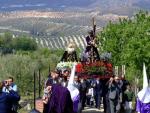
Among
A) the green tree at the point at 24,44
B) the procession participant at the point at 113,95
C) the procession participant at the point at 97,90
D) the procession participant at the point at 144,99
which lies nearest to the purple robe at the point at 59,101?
the procession participant at the point at 144,99

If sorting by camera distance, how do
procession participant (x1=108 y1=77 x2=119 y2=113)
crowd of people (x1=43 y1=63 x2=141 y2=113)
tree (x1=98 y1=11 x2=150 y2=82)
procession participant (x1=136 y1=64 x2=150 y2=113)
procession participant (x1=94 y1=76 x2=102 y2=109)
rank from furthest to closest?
tree (x1=98 y1=11 x2=150 y2=82) < procession participant (x1=94 y1=76 x2=102 y2=109) < procession participant (x1=108 y1=77 x2=119 y2=113) < procession participant (x1=136 y1=64 x2=150 y2=113) < crowd of people (x1=43 y1=63 x2=141 y2=113)

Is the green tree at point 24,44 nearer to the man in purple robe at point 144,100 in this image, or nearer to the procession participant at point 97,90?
the procession participant at point 97,90

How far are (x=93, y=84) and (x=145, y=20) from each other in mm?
33280

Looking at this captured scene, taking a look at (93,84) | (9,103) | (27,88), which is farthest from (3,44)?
(9,103)

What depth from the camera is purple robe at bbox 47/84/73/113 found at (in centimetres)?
1466

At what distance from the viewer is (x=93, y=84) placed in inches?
1011

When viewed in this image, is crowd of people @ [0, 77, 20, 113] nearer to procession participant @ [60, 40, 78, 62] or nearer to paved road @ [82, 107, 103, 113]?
procession participant @ [60, 40, 78, 62]

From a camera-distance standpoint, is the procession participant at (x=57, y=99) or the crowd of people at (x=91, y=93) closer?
the procession participant at (x=57, y=99)

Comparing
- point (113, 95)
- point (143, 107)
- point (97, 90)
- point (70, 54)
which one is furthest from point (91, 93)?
point (143, 107)

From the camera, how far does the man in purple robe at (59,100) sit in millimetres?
14656

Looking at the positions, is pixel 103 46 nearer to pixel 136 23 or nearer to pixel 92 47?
pixel 136 23

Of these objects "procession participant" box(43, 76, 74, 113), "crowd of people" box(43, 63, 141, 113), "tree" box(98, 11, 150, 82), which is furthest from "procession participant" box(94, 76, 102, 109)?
"tree" box(98, 11, 150, 82)

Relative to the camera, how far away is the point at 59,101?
14.8 meters

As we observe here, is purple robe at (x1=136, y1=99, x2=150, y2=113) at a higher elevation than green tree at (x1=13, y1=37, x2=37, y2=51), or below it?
below
